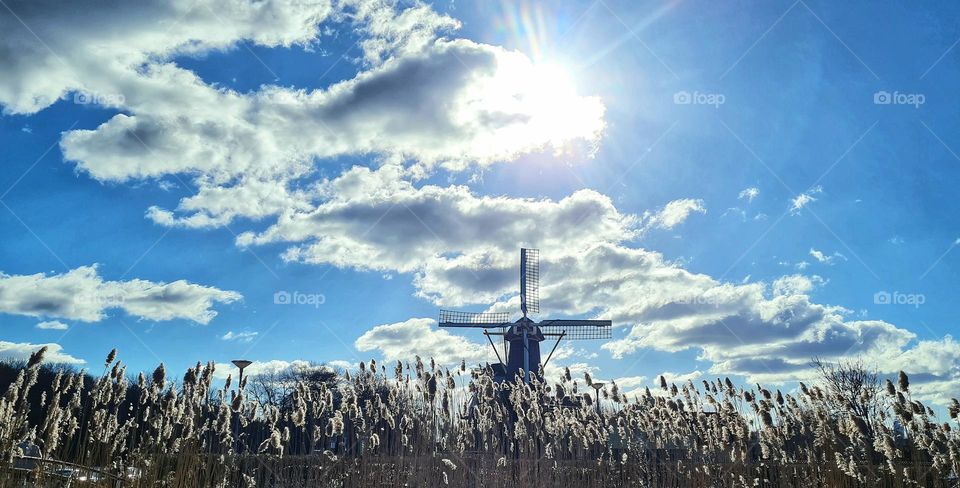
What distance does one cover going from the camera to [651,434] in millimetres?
11203

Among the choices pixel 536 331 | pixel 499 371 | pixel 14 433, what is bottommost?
pixel 14 433

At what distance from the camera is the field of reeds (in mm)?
7358

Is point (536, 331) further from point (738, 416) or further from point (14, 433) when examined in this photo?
point (14, 433)

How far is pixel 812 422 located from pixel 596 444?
3939mm

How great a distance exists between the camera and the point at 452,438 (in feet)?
35.4

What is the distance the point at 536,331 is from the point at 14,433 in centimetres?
3471

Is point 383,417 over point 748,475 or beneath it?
over

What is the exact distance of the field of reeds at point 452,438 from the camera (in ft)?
24.1

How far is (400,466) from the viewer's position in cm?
1003

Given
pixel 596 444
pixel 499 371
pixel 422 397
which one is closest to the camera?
pixel 422 397

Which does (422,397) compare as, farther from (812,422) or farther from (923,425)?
(923,425)

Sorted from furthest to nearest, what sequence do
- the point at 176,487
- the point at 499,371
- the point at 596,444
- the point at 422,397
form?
the point at 499,371, the point at 596,444, the point at 422,397, the point at 176,487

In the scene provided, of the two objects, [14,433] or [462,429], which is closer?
[14,433]

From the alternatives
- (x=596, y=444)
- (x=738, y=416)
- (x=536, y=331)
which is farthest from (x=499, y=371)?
(x=738, y=416)
